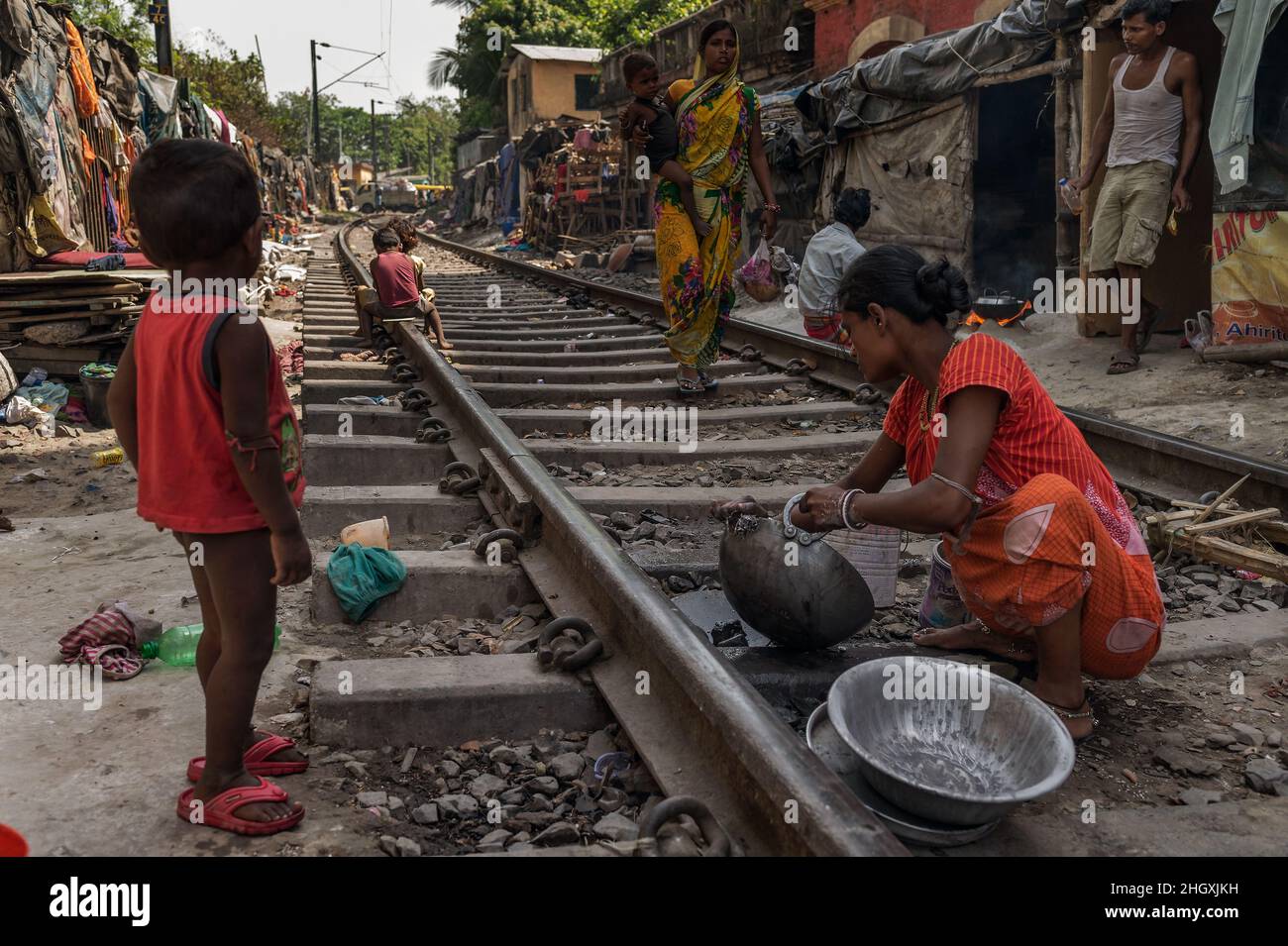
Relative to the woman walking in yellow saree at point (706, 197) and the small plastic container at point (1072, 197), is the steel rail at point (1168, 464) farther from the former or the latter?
the small plastic container at point (1072, 197)

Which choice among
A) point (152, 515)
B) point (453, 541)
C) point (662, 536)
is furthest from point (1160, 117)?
point (152, 515)

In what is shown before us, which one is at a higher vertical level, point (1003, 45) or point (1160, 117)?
point (1003, 45)

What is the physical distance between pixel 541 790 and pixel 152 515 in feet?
Result: 3.05

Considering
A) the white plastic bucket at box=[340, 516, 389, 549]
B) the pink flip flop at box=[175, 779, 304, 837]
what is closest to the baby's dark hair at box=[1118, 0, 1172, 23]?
the white plastic bucket at box=[340, 516, 389, 549]

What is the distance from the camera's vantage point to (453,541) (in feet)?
11.8

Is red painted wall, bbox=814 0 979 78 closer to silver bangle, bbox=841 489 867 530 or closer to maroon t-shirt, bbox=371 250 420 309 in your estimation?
maroon t-shirt, bbox=371 250 420 309

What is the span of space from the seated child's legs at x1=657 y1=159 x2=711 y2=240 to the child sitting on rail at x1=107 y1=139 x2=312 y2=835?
12.6 feet

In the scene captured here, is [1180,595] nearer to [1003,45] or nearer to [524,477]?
[524,477]

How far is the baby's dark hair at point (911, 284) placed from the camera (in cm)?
246

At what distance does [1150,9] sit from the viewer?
20.2 feet

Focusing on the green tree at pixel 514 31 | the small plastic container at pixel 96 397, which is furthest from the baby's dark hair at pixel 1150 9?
the green tree at pixel 514 31

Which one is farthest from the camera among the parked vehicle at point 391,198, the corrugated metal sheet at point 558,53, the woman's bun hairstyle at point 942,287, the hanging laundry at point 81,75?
the parked vehicle at point 391,198

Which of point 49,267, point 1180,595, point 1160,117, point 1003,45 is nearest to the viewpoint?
point 1180,595

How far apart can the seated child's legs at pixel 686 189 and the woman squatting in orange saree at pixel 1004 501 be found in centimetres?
330
